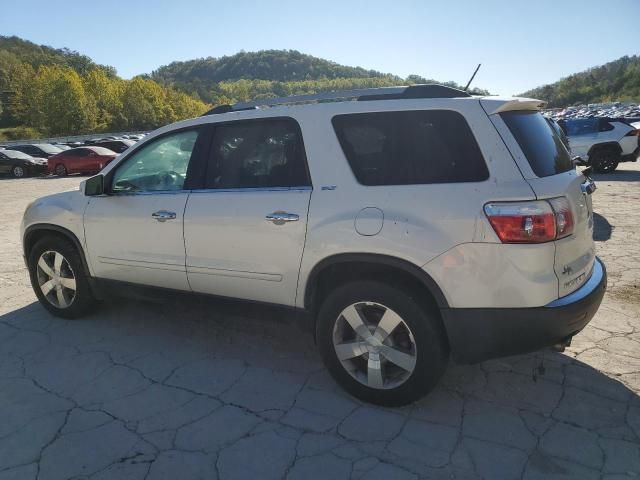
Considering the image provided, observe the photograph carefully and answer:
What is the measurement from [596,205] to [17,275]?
31.7 feet

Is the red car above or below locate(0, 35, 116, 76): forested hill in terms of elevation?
below

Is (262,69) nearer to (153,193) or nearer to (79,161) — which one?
(79,161)

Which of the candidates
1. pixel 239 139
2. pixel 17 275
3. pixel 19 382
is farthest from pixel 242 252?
pixel 17 275

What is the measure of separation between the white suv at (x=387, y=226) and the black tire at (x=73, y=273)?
838 millimetres

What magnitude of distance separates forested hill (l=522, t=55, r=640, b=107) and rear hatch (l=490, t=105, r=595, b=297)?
136323 mm

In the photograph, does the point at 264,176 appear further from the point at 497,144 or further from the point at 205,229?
the point at 497,144

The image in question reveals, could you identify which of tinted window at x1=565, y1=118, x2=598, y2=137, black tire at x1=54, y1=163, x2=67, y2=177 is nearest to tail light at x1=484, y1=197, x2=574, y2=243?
tinted window at x1=565, y1=118, x2=598, y2=137

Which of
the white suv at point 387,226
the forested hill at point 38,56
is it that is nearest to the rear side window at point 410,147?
the white suv at point 387,226

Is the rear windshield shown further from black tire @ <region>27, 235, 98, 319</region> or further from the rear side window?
black tire @ <region>27, 235, 98, 319</region>

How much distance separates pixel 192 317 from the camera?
4.29 meters

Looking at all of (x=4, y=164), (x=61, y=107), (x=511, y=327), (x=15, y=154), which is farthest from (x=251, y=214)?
(x=61, y=107)

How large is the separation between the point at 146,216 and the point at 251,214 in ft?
3.33

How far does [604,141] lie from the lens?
13586mm

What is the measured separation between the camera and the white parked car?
1344 cm
